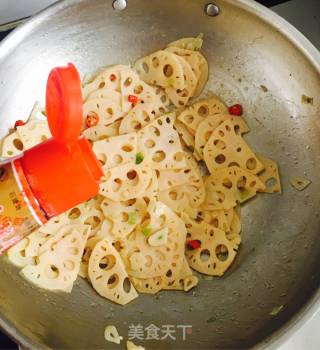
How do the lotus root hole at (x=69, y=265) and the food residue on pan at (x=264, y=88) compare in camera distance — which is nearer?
the lotus root hole at (x=69, y=265)

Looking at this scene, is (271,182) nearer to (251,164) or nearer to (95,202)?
(251,164)

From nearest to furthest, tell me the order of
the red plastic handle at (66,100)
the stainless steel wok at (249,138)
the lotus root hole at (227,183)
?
the red plastic handle at (66,100) → the stainless steel wok at (249,138) → the lotus root hole at (227,183)

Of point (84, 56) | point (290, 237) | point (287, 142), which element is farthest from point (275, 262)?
point (84, 56)

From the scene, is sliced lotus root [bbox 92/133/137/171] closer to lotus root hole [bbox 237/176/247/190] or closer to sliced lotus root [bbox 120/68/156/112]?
sliced lotus root [bbox 120/68/156/112]

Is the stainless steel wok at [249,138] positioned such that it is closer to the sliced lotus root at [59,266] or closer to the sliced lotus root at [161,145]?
the sliced lotus root at [59,266]

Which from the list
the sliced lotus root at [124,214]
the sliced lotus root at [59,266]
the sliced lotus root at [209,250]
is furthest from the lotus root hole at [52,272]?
the sliced lotus root at [209,250]

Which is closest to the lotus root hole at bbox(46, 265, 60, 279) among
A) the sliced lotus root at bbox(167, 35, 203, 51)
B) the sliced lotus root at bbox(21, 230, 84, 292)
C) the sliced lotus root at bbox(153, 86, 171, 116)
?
the sliced lotus root at bbox(21, 230, 84, 292)
